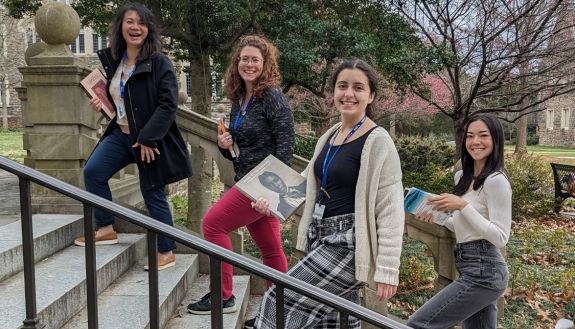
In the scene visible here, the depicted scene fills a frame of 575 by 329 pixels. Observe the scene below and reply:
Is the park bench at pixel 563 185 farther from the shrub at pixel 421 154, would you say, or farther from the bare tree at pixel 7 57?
the bare tree at pixel 7 57

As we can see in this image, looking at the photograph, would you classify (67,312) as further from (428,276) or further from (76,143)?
(428,276)

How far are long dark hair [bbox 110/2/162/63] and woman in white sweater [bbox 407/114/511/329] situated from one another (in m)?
2.07

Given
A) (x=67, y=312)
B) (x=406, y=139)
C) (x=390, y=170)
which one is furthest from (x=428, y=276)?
(x=406, y=139)

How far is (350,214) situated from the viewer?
2447 millimetres

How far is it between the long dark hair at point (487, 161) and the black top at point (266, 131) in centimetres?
111

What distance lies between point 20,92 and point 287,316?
5105 mm

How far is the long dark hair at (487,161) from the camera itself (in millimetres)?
2941

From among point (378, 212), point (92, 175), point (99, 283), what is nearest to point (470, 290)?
point (378, 212)

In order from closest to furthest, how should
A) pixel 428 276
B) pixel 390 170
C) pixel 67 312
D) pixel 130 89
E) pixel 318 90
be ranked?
pixel 390 170
pixel 67 312
pixel 130 89
pixel 428 276
pixel 318 90

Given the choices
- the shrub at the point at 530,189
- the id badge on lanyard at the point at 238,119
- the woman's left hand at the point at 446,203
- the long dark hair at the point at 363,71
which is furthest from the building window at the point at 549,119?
the long dark hair at the point at 363,71

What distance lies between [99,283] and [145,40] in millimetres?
1652

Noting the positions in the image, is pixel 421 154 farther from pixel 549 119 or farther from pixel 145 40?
pixel 549 119

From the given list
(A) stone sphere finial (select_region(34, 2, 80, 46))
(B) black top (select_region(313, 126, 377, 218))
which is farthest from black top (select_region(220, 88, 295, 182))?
(A) stone sphere finial (select_region(34, 2, 80, 46))

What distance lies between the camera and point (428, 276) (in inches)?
226
